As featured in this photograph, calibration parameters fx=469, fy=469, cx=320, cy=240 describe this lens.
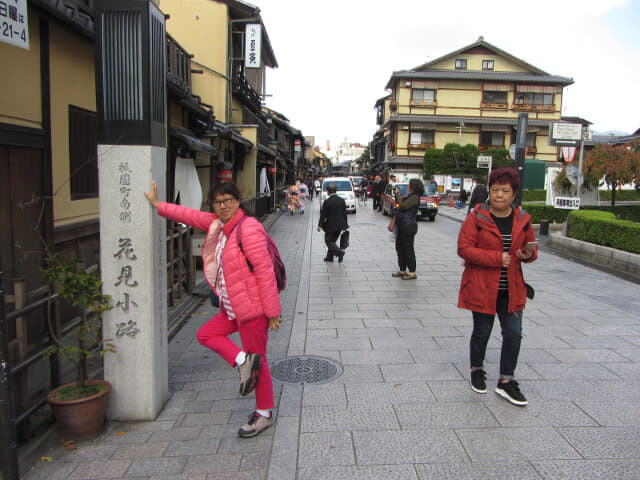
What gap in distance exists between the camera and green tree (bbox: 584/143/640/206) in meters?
16.6

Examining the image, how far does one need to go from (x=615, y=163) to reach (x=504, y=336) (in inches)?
634

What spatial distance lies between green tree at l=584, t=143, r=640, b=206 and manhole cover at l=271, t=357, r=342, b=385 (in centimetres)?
1630

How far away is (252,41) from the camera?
15641 millimetres

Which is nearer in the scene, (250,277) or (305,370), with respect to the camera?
(250,277)

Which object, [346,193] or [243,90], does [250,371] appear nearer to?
[243,90]

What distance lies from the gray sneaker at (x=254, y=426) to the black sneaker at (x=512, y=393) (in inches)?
79.6

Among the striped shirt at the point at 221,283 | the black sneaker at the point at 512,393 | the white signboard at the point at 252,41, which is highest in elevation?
the white signboard at the point at 252,41

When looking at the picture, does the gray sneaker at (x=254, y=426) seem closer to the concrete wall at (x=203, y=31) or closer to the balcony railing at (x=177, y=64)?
the balcony railing at (x=177, y=64)

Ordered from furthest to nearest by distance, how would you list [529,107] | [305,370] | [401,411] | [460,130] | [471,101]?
[529,107] < [471,101] < [460,130] < [305,370] < [401,411]

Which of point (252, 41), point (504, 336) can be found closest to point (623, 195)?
point (252, 41)

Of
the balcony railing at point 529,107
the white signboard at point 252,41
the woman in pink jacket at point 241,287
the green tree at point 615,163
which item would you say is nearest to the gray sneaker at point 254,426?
the woman in pink jacket at point 241,287

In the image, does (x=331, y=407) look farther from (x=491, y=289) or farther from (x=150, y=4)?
(x=150, y=4)

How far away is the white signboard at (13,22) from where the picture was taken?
2809 mm

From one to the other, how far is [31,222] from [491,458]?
4777 millimetres
